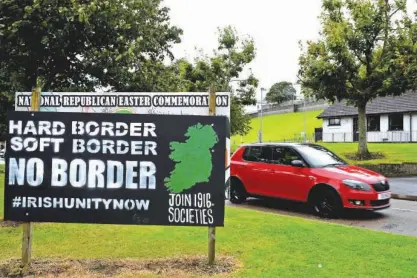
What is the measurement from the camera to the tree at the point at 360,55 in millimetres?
21641

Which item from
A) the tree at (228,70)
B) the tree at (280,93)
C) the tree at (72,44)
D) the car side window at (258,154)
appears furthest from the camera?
the tree at (280,93)

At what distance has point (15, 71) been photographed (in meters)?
6.96

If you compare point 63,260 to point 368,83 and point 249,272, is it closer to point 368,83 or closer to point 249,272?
point 249,272

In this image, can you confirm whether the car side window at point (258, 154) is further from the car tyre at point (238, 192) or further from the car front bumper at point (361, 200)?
the car front bumper at point (361, 200)

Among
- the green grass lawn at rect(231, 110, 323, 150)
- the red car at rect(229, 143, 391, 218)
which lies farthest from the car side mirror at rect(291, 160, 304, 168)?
the green grass lawn at rect(231, 110, 323, 150)

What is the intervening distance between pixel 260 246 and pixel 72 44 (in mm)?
4244

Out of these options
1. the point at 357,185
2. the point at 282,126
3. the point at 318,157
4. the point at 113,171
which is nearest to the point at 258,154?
the point at 318,157

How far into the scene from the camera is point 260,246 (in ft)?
21.9

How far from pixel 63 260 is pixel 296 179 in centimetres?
641

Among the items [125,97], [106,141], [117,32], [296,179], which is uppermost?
[117,32]

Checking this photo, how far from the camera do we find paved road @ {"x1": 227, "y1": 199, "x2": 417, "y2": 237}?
29.7 feet

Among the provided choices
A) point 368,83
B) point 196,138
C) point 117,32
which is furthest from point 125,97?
point 368,83

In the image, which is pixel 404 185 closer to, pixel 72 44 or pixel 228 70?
pixel 72 44

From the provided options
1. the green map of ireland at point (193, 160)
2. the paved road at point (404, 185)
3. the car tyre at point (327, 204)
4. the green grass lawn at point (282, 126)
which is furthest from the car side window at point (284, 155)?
the green grass lawn at point (282, 126)
